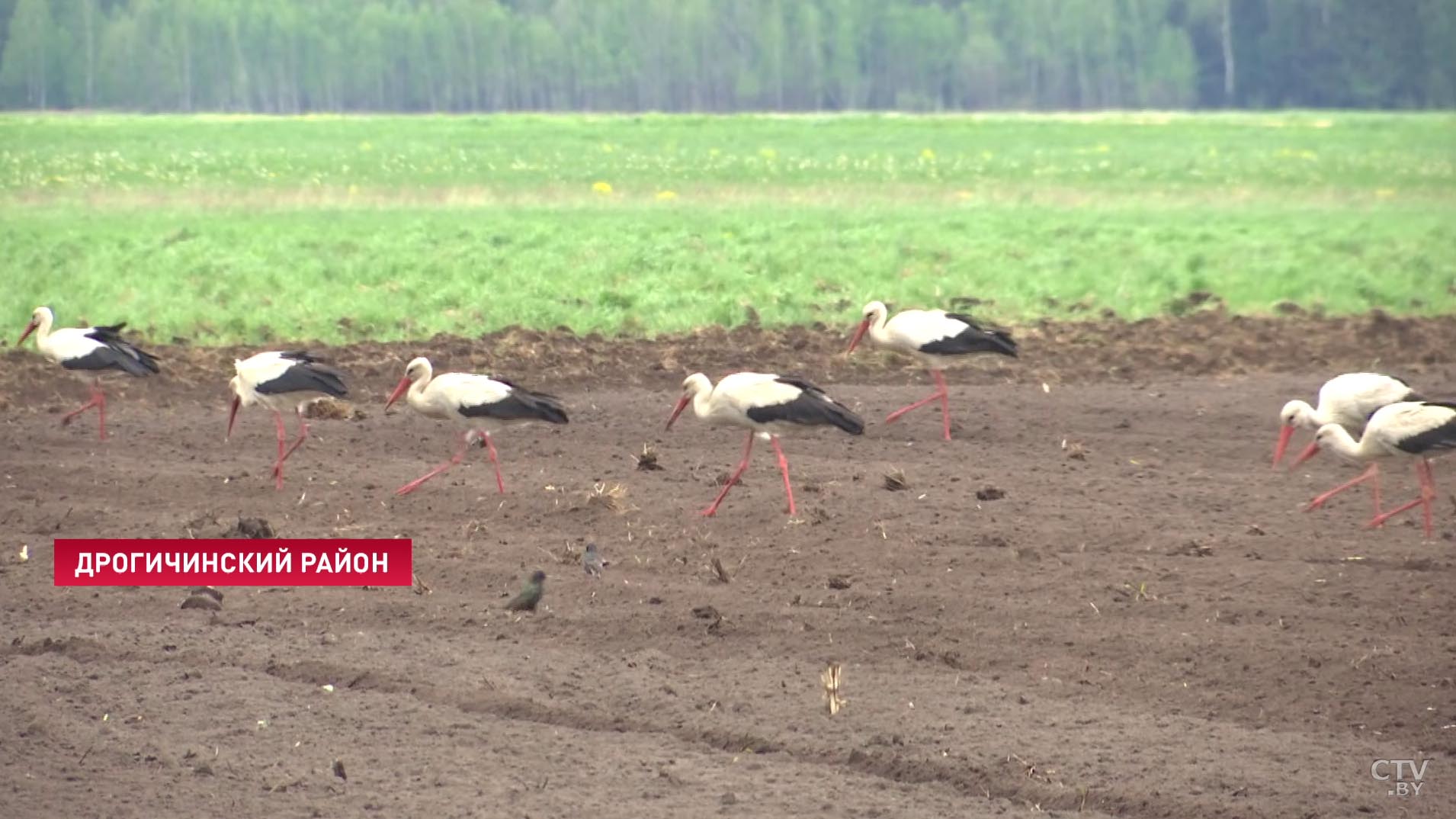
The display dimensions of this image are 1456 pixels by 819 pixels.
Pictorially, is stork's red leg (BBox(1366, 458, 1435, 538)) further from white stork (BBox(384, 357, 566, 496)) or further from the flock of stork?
white stork (BBox(384, 357, 566, 496))

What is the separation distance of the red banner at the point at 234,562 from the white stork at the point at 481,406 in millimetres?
1396

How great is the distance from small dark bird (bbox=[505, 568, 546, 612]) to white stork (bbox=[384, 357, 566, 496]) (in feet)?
8.43

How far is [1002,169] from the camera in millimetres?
46312

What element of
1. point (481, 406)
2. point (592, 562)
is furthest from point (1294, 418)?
point (481, 406)

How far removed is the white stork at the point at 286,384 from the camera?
12688 mm

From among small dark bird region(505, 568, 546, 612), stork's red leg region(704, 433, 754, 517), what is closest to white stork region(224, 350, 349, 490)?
stork's red leg region(704, 433, 754, 517)

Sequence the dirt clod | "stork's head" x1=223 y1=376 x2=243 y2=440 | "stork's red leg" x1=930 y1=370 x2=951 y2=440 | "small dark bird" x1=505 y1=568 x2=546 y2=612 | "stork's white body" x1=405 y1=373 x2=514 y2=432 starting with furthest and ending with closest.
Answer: "stork's red leg" x1=930 y1=370 x2=951 y2=440 → "stork's head" x1=223 y1=376 x2=243 y2=440 → "stork's white body" x1=405 y1=373 x2=514 y2=432 → the dirt clod → "small dark bird" x1=505 y1=568 x2=546 y2=612

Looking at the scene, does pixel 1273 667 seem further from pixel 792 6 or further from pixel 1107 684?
pixel 792 6

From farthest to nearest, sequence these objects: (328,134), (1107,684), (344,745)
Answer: (328,134)
(1107,684)
(344,745)

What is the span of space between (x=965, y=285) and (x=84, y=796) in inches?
629

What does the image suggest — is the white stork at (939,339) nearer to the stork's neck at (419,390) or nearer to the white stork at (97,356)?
the stork's neck at (419,390)

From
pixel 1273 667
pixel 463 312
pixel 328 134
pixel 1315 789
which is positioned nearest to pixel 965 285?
pixel 463 312

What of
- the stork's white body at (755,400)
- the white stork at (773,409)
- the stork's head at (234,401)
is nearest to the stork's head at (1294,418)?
the white stork at (773,409)

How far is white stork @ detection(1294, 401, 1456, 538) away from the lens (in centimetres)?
1092
